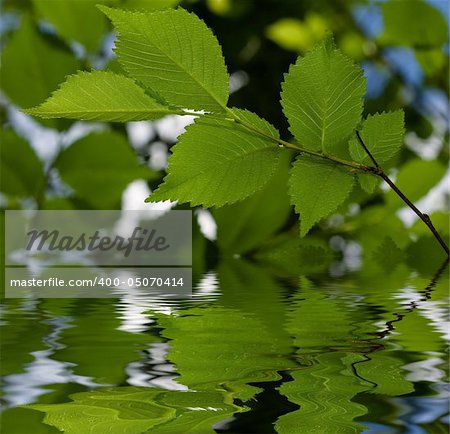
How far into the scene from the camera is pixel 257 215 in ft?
1.09

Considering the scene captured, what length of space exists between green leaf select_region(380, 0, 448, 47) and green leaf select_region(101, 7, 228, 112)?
36 centimetres

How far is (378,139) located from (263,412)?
0.08 metres

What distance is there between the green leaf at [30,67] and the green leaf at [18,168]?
2cm

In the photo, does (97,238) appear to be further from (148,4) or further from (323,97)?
(323,97)

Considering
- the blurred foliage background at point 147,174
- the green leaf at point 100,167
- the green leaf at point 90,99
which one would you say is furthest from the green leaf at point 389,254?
the green leaf at point 90,99

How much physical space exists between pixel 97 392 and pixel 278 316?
0.08 m

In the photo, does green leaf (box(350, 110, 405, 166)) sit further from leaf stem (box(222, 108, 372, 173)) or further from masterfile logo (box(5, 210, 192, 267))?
masterfile logo (box(5, 210, 192, 267))

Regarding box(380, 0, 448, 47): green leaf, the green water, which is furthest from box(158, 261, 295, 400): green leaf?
box(380, 0, 448, 47): green leaf

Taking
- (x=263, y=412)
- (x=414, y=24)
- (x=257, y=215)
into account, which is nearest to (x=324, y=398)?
(x=263, y=412)

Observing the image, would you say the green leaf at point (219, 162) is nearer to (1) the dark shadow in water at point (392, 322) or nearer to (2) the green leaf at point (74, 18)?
(1) the dark shadow in water at point (392, 322)

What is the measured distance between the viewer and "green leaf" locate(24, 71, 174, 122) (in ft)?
0.47

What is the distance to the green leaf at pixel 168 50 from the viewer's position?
142 millimetres

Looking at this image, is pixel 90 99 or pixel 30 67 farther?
pixel 30 67

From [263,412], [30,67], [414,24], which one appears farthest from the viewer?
[414,24]
